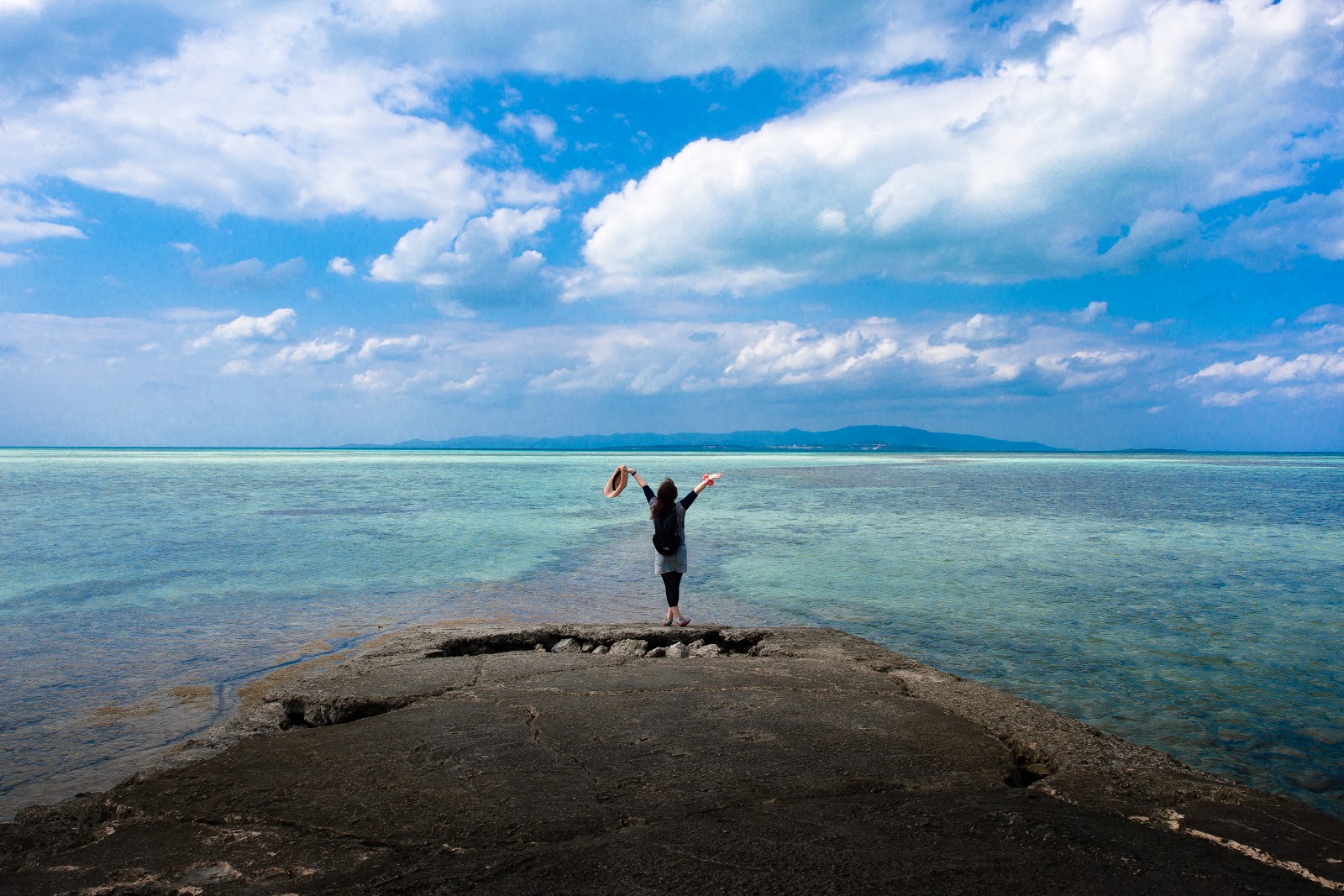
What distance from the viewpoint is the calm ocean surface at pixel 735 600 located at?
673 cm

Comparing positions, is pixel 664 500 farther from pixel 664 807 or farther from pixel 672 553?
pixel 664 807

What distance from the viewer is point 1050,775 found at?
466cm

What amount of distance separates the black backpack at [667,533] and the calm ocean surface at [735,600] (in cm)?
198

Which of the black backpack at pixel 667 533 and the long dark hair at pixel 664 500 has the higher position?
the long dark hair at pixel 664 500

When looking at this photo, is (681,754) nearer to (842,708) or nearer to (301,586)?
(842,708)

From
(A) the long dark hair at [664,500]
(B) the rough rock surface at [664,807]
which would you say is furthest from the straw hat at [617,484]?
(B) the rough rock surface at [664,807]

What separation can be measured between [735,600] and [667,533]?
11.3 feet

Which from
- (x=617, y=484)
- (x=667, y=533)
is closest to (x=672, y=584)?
(x=667, y=533)

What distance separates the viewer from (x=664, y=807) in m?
3.99

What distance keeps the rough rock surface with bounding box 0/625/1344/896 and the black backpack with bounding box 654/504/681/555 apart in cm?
328

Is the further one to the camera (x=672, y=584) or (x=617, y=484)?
(x=617, y=484)

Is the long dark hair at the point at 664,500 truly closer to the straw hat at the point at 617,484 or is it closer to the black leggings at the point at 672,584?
the straw hat at the point at 617,484

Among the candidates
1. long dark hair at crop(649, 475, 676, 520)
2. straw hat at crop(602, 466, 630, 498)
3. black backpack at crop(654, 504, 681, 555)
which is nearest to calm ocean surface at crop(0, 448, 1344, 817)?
black backpack at crop(654, 504, 681, 555)

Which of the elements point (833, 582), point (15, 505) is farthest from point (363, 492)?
point (833, 582)
